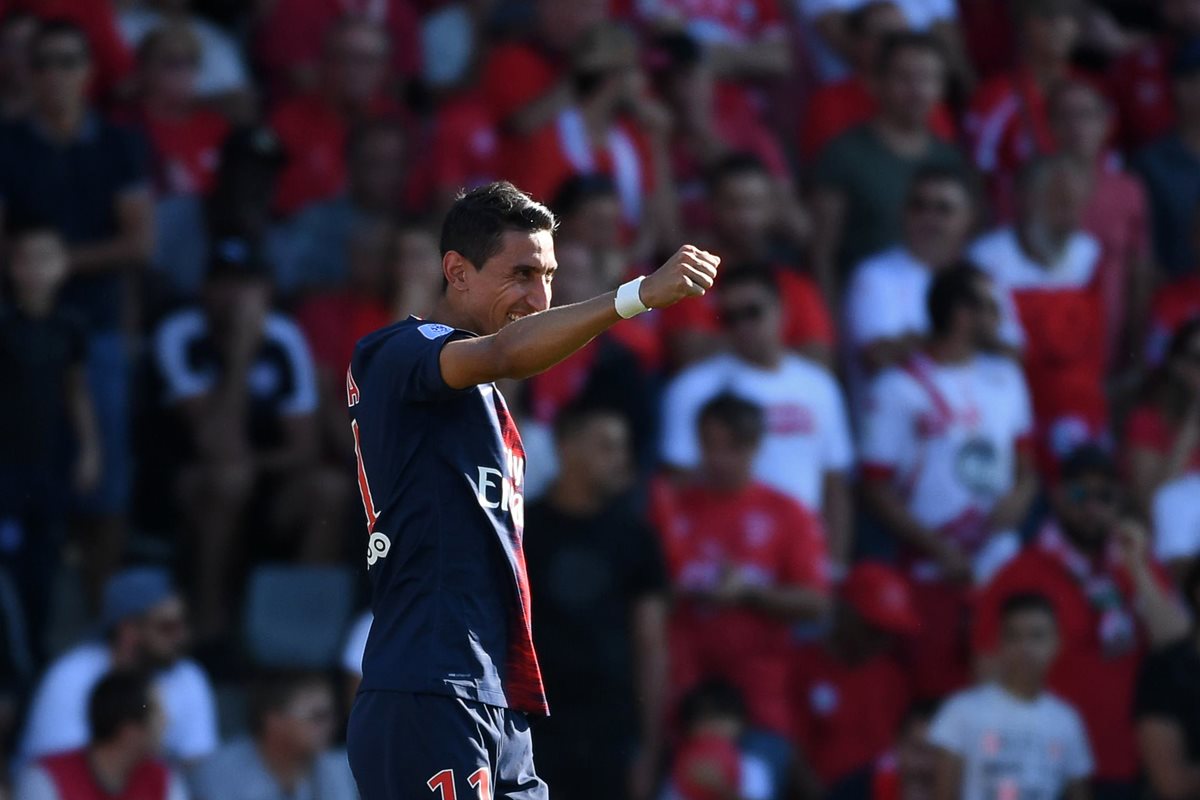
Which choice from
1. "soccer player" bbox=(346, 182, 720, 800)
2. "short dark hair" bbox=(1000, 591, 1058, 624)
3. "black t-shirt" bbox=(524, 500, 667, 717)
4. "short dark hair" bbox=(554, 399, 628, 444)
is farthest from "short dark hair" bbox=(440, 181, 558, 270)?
"short dark hair" bbox=(1000, 591, 1058, 624)

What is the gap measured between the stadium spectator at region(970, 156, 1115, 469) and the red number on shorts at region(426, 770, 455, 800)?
6.19 meters

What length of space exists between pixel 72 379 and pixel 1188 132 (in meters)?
6.37

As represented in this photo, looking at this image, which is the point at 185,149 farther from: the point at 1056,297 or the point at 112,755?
the point at 1056,297

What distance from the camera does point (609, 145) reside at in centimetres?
1034

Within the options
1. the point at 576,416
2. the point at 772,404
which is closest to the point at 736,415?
the point at 772,404

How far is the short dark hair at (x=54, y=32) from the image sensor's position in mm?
9570

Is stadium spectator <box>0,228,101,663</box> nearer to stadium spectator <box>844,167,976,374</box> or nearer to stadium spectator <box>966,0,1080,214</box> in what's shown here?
stadium spectator <box>844,167,976,374</box>

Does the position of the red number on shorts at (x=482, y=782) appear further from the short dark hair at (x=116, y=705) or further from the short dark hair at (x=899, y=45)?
the short dark hair at (x=899, y=45)

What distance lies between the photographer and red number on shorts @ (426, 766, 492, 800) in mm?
4723

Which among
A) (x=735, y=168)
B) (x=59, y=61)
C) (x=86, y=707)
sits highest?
(x=59, y=61)

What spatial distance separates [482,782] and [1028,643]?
4738 millimetres

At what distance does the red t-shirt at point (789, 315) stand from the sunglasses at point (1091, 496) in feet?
4.64

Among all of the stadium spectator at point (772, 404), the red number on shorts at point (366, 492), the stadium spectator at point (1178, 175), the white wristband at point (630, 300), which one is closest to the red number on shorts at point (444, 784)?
the red number on shorts at point (366, 492)

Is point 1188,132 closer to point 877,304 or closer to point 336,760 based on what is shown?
point 877,304
